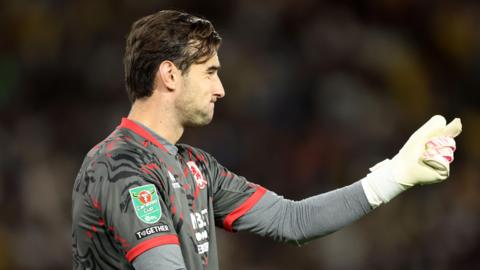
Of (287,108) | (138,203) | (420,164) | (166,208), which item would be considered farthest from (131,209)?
(287,108)

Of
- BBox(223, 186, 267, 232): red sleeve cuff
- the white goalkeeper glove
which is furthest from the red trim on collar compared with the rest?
the white goalkeeper glove

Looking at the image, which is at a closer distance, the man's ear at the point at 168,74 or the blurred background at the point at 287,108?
the man's ear at the point at 168,74

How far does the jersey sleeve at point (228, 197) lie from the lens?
344cm

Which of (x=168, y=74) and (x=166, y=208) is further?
(x=168, y=74)

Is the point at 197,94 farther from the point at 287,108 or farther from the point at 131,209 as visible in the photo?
the point at 287,108

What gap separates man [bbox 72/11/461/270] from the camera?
113 inches

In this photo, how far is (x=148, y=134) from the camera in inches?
124

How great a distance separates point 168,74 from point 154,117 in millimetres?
157

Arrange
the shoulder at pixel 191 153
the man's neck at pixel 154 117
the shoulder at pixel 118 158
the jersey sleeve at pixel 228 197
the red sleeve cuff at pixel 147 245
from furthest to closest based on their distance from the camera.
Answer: the jersey sleeve at pixel 228 197, the shoulder at pixel 191 153, the man's neck at pixel 154 117, the shoulder at pixel 118 158, the red sleeve cuff at pixel 147 245

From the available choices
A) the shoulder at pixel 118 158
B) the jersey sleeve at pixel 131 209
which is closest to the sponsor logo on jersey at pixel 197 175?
the shoulder at pixel 118 158

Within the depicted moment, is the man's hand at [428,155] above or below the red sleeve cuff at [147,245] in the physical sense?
above

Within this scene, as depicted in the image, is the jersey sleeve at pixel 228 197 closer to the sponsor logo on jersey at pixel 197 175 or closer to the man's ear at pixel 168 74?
the sponsor logo on jersey at pixel 197 175

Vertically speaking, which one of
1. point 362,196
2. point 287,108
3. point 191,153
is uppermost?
point 287,108

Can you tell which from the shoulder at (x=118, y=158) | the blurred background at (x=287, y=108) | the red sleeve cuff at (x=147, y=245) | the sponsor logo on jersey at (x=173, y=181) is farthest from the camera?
the blurred background at (x=287, y=108)
